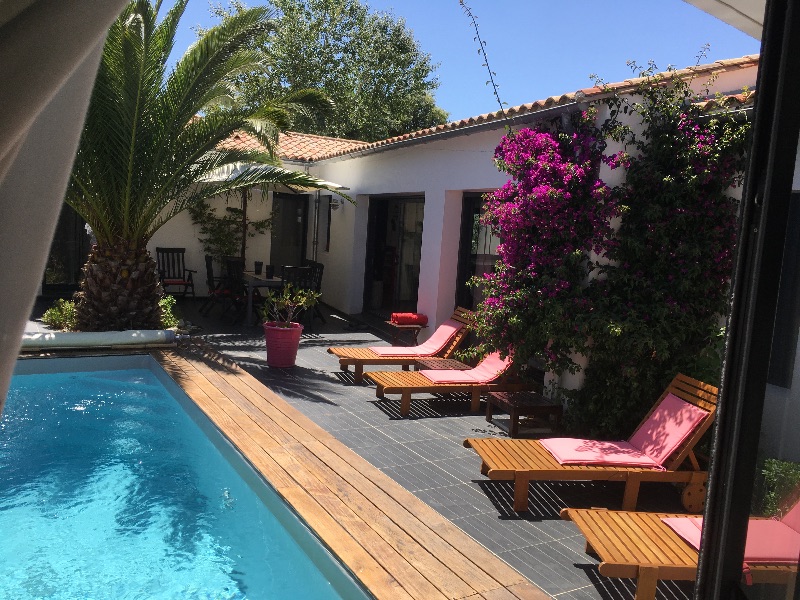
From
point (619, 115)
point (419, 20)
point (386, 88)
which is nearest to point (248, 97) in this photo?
point (386, 88)

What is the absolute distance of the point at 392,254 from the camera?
1345 centimetres

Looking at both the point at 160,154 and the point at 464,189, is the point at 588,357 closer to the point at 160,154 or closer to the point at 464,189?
the point at 464,189

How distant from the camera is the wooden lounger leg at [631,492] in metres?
4.90

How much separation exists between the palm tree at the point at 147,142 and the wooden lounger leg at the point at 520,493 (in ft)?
21.7

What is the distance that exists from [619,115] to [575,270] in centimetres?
151

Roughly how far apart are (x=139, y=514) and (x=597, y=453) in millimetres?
3626

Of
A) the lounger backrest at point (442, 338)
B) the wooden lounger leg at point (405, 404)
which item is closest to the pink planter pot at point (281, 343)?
the lounger backrest at point (442, 338)

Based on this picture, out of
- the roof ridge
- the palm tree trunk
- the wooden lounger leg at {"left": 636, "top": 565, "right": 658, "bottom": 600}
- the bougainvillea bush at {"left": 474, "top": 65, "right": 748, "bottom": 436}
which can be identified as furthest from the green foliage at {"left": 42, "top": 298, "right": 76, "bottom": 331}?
the wooden lounger leg at {"left": 636, "top": 565, "right": 658, "bottom": 600}

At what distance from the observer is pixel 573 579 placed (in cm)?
393

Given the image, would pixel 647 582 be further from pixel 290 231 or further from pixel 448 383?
pixel 290 231

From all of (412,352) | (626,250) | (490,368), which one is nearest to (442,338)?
(412,352)

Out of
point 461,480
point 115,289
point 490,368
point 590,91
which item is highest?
point 590,91

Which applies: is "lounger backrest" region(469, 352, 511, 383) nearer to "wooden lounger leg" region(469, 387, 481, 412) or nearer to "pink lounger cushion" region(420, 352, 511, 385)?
"pink lounger cushion" region(420, 352, 511, 385)

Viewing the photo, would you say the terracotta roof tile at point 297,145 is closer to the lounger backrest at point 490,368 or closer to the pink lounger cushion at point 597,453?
the lounger backrest at point 490,368
